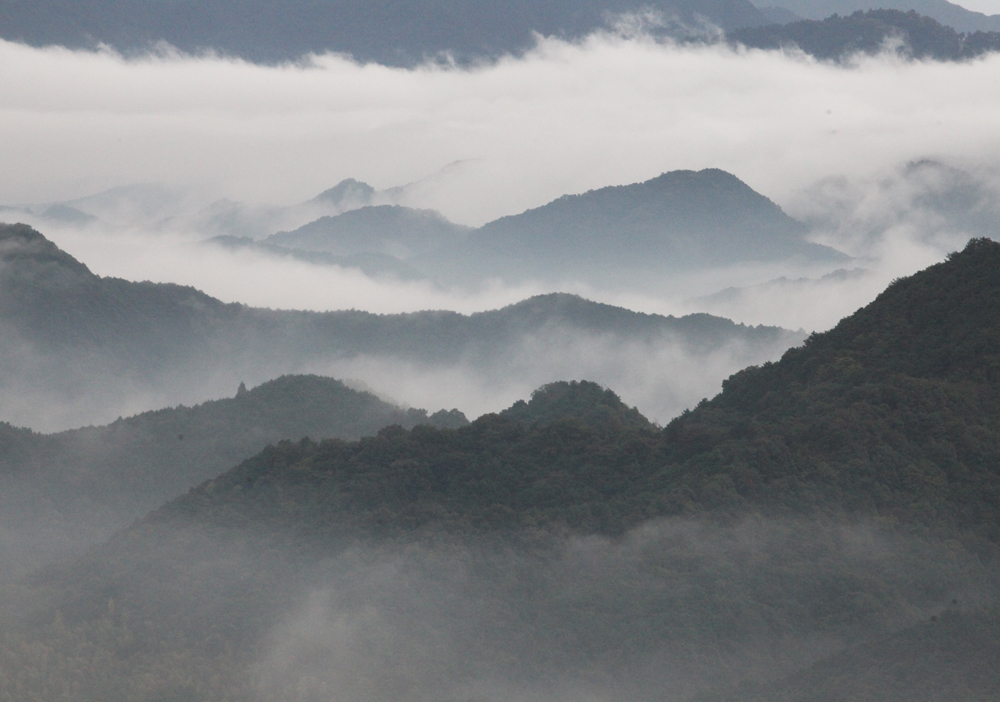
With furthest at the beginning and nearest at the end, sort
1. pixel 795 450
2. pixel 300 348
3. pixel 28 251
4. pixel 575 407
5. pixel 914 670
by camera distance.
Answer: pixel 300 348 → pixel 28 251 → pixel 575 407 → pixel 795 450 → pixel 914 670

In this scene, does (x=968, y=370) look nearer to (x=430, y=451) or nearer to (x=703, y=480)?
(x=703, y=480)

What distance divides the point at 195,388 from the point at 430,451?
115290 mm

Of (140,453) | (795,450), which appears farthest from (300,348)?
(795,450)

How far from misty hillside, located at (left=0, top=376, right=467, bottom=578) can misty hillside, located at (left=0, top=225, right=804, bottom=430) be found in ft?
157

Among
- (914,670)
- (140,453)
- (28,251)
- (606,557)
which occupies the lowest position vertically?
(140,453)

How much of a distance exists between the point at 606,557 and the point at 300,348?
403 ft

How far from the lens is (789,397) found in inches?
2032

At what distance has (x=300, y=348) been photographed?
529ft

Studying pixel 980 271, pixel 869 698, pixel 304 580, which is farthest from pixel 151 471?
pixel 869 698

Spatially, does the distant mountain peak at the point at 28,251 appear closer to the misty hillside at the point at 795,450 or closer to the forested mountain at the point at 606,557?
the forested mountain at the point at 606,557

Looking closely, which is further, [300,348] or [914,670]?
[300,348]

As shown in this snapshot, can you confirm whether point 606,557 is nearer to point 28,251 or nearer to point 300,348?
point 300,348

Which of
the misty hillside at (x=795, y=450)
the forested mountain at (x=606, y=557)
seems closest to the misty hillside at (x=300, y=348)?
the misty hillside at (x=795, y=450)

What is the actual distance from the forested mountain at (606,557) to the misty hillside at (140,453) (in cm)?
1932
